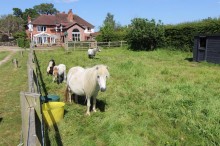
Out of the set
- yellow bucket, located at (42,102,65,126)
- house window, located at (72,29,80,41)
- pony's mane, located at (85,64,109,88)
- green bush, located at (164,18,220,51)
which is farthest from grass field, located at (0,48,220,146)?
house window, located at (72,29,80,41)

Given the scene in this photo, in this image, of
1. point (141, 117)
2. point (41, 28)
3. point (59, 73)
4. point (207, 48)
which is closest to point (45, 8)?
point (41, 28)


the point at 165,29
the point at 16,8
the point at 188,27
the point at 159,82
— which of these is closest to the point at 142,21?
the point at 165,29

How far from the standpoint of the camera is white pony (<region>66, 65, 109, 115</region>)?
6.21 m

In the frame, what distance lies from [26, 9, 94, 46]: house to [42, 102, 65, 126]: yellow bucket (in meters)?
49.6

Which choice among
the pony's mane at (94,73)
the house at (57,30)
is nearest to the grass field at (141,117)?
the pony's mane at (94,73)

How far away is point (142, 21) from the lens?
30562mm

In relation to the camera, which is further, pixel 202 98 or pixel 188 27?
pixel 188 27

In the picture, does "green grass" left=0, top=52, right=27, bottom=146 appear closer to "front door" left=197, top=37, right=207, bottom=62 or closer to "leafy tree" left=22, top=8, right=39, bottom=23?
"front door" left=197, top=37, right=207, bottom=62

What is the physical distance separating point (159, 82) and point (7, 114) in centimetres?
646

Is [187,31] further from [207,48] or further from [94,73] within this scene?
[94,73]

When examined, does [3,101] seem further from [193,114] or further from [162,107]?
[193,114]

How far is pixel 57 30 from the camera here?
5994 cm

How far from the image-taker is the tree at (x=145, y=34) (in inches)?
1172

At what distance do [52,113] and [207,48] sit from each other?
16.0 metres
